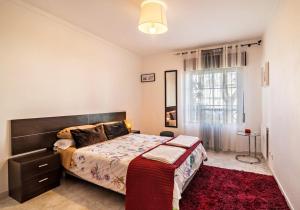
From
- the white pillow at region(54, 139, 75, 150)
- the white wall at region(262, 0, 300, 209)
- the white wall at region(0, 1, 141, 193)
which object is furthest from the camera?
the white pillow at region(54, 139, 75, 150)

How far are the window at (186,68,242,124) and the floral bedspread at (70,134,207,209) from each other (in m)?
1.73

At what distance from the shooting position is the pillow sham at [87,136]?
2.87 meters

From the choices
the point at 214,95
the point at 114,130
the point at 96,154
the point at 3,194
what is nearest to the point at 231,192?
the point at 96,154

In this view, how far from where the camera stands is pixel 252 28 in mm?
3504

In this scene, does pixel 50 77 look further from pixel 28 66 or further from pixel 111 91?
pixel 111 91

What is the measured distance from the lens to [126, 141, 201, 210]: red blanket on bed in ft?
6.05

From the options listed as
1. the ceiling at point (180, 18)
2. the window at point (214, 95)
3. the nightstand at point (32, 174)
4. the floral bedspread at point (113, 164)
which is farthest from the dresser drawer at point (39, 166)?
the window at point (214, 95)

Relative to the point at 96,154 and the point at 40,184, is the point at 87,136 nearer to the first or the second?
the point at 96,154

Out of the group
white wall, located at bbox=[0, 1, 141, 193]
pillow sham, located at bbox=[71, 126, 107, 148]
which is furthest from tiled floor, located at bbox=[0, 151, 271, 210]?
pillow sham, located at bbox=[71, 126, 107, 148]

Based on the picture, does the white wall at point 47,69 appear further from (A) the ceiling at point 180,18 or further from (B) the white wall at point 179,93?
(B) the white wall at point 179,93

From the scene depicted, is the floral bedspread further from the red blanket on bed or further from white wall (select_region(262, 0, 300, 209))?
white wall (select_region(262, 0, 300, 209))

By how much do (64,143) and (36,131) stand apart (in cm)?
45

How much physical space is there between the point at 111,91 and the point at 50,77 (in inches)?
61.9

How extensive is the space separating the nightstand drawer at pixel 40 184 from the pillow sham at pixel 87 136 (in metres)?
0.52
